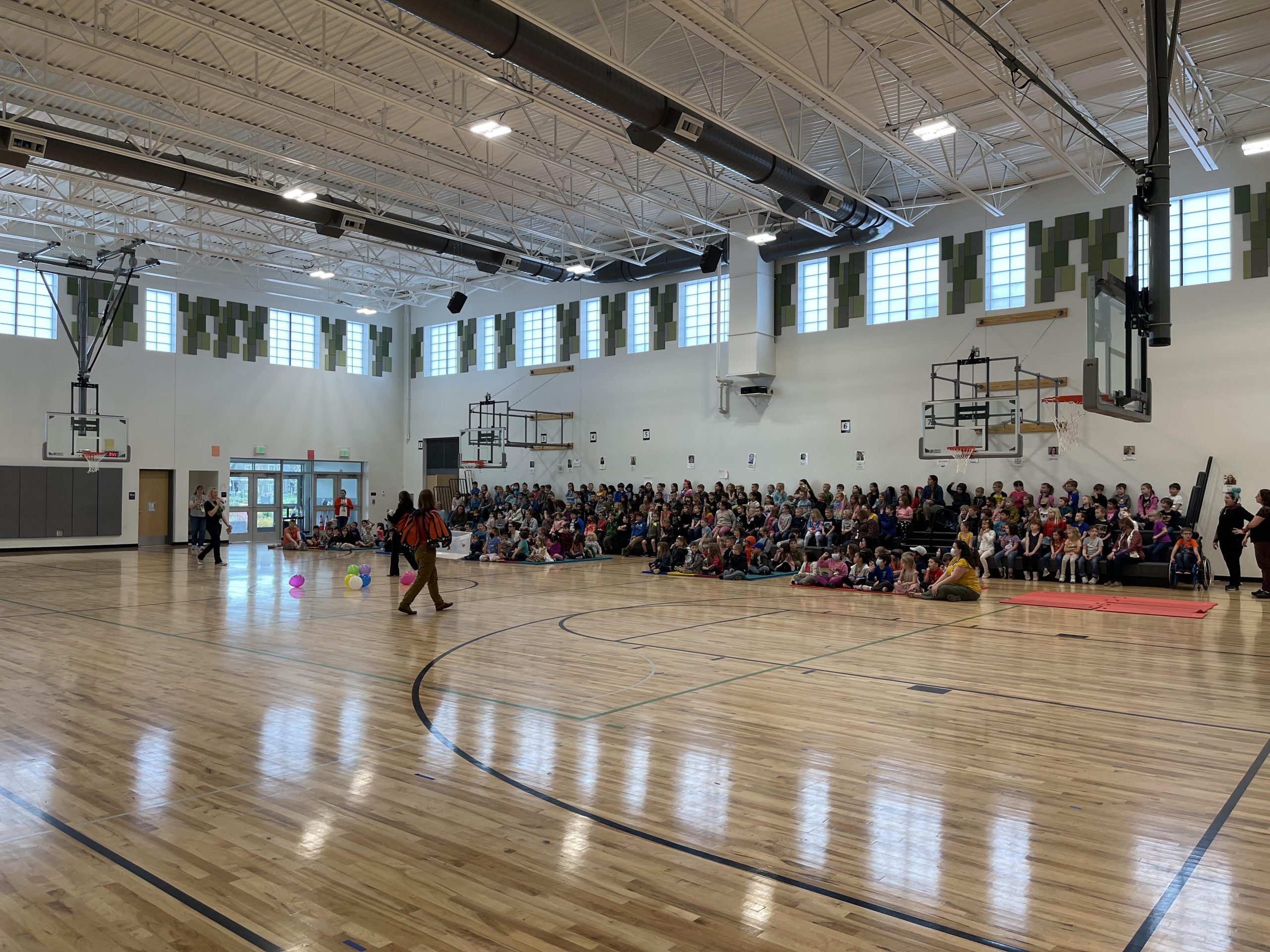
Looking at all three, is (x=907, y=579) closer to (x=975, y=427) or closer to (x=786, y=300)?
(x=975, y=427)

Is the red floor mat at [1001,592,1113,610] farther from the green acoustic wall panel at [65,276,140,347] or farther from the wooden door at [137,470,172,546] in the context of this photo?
the green acoustic wall panel at [65,276,140,347]

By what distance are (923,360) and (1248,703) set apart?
46.7ft

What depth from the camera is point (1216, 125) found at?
16141 mm

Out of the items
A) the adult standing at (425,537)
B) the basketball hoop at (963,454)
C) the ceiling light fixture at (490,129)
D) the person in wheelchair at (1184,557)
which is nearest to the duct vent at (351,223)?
the ceiling light fixture at (490,129)

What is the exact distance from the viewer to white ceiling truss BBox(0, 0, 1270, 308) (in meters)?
12.1

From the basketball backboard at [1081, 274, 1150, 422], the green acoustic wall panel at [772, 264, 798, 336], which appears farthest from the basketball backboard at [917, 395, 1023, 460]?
the basketball backboard at [1081, 274, 1150, 422]

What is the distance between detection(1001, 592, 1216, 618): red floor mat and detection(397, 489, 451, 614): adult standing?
810 cm

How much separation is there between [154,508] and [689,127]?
808 inches

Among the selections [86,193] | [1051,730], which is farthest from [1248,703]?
[86,193]

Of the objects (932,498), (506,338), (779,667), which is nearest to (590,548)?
(932,498)

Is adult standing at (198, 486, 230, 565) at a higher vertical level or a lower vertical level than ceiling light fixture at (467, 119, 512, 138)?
lower

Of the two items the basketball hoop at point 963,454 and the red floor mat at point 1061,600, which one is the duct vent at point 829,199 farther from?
the red floor mat at point 1061,600

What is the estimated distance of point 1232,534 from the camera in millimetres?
14422

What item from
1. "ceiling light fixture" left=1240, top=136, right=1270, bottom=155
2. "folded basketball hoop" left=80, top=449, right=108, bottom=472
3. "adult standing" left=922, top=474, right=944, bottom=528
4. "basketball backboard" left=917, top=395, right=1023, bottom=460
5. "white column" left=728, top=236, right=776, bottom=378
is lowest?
"adult standing" left=922, top=474, right=944, bottom=528
